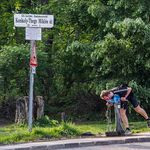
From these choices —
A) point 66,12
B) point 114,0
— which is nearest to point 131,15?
point 114,0

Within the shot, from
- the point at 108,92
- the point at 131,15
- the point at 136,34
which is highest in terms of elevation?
the point at 131,15

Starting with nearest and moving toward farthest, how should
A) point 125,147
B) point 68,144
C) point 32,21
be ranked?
point 125,147, point 68,144, point 32,21

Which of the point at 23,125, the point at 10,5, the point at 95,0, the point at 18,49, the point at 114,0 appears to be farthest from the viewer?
the point at 10,5

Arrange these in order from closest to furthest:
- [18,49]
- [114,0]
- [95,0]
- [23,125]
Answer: [23,125]
[114,0]
[18,49]
[95,0]

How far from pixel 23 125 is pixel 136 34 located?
6.27 m

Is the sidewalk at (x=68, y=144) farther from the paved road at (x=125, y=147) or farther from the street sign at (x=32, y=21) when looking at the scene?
the street sign at (x=32, y=21)

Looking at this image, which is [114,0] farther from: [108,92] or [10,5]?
[10,5]

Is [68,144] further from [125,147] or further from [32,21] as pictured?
[32,21]

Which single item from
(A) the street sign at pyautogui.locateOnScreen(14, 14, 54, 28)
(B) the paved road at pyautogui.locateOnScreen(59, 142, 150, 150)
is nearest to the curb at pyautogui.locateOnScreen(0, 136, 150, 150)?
(B) the paved road at pyautogui.locateOnScreen(59, 142, 150, 150)

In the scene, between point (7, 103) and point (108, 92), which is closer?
point (108, 92)

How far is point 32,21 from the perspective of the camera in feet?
26.9

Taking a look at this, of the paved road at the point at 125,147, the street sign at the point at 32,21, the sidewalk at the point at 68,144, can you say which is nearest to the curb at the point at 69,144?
the sidewalk at the point at 68,144

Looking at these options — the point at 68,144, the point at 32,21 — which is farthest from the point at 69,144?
the point at 32,21

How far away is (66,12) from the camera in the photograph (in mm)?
16531
